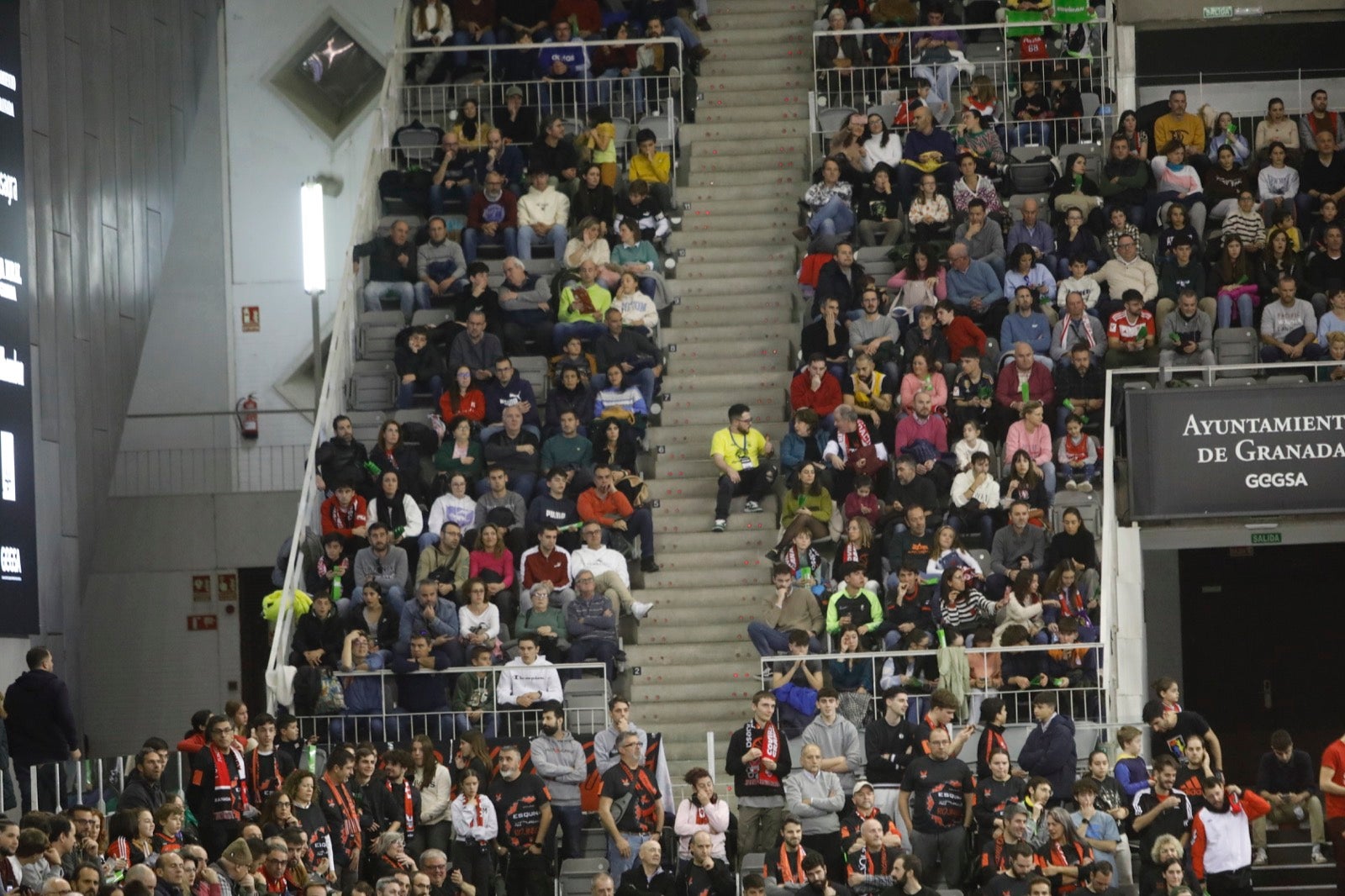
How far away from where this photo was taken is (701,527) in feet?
59.7

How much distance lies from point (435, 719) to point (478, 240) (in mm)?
5948

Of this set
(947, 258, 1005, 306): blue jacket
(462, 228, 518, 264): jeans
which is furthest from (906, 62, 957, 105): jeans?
(462, 228, 518, 264): jeans

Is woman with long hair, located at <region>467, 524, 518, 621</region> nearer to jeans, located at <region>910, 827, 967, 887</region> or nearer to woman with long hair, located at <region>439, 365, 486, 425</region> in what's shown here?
woman with long hair, located at <region>439, 365, 486, 425</region>

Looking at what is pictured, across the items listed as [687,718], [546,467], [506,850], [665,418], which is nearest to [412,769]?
[506,850]

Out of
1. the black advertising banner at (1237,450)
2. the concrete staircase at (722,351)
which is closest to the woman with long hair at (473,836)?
the concrete staircase at (722,351)

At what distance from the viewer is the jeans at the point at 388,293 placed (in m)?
20.0

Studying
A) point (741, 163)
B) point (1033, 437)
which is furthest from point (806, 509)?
point (741, 163)

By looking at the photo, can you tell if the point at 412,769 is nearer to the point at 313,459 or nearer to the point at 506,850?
the point at 506,850

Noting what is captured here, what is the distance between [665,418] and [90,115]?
227 inches

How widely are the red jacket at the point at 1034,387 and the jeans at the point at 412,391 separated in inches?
A: 183

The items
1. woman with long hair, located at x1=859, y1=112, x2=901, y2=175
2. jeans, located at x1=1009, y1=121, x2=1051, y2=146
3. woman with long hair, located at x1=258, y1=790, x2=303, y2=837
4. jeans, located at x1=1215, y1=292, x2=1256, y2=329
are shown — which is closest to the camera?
woman with long hair, located at x1=258, y1=790, x2=303, y2=837

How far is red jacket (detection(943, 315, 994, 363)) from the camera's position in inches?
738

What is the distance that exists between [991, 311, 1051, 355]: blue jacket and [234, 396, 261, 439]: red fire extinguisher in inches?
321

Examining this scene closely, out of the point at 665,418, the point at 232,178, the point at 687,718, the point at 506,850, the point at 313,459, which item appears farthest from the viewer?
the point at 232,178
